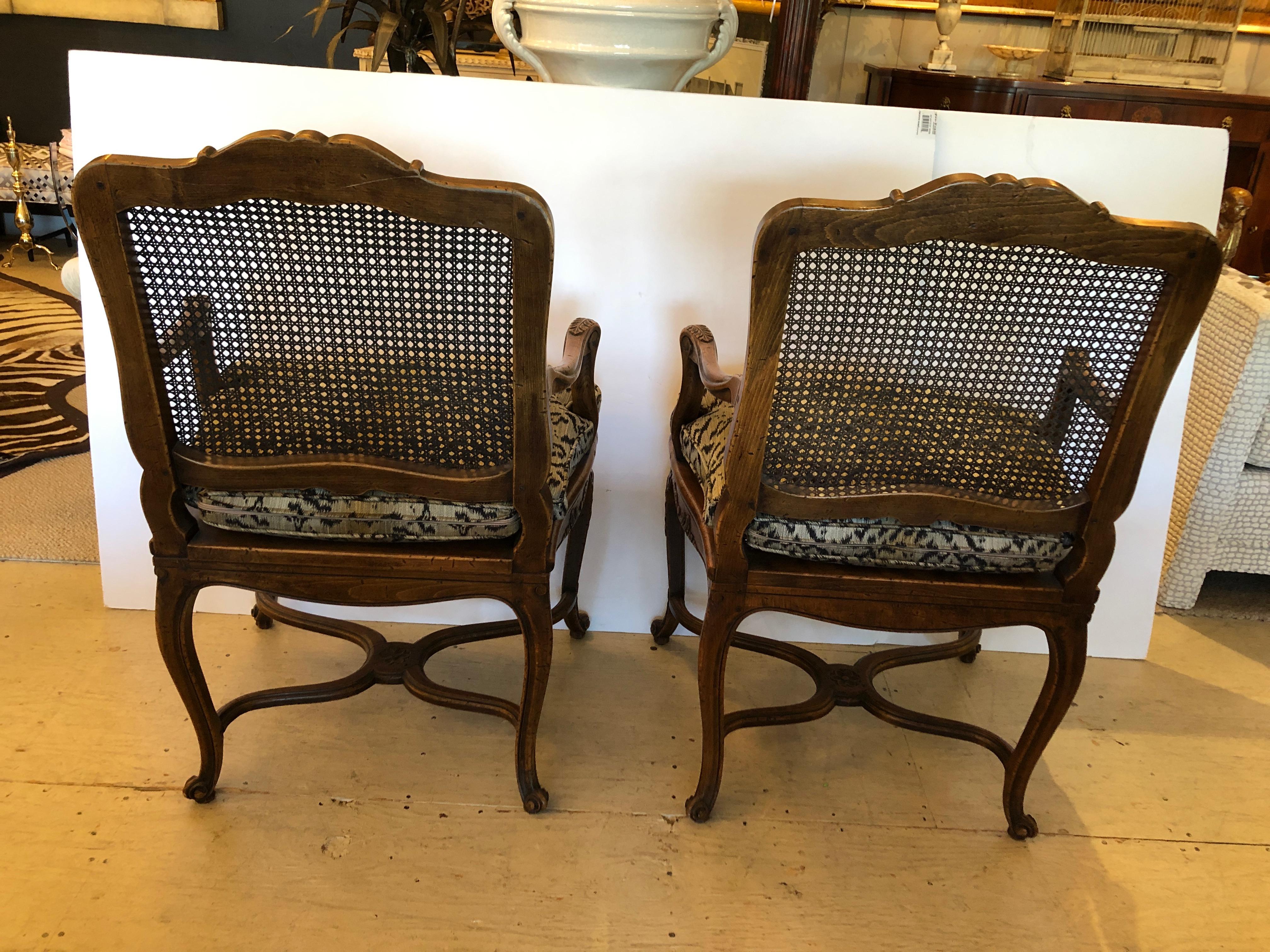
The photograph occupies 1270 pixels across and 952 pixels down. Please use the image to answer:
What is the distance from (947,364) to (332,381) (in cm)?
78

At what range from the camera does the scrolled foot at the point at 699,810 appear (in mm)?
1541

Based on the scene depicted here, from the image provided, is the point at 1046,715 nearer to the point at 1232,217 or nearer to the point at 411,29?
the point at 1232,217

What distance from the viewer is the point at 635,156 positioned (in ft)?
5.74

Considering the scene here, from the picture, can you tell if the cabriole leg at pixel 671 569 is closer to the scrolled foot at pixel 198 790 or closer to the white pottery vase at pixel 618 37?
the white pottery vase at pixel 618 37

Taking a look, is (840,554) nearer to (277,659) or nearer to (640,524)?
(640,524)

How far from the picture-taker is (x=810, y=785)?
1655 millimetres

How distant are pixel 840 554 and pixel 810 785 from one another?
526mm

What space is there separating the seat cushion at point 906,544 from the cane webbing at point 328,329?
381 mm

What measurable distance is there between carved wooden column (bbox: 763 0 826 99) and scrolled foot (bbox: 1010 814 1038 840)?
2.81 metres

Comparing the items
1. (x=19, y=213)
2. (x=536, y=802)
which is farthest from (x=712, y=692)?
(x=19, y=213)

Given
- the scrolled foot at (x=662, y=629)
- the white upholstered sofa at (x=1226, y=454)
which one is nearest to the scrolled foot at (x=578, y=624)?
the scrolled foot at (x=662, y=629)

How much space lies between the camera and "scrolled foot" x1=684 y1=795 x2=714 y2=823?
154 centimetres

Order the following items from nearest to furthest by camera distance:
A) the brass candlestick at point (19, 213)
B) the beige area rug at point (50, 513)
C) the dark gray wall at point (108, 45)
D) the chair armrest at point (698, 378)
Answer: the chair armrest at point (698, 378) < the beige area rug at point (50, 513) < the brass candlestick at point (19, 213) < the dark gray wall at point (108, 45)

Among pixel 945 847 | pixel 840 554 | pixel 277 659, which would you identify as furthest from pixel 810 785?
pixel 277 659
